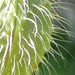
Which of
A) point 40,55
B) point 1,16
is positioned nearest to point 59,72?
point 40,55

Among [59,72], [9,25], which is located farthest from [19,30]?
[59,72]

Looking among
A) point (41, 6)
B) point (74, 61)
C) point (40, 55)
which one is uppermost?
point (41, 6)

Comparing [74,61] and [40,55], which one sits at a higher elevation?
[40,55]

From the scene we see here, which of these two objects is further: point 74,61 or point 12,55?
point 74,61

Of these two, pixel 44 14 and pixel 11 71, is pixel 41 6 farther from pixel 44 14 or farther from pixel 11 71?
pixel 11 71

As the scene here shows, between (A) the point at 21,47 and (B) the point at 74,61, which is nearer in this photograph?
(A) the point at 21,47

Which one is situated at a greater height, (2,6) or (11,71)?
(2,6)

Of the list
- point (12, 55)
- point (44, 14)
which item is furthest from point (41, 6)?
point (12, 55)

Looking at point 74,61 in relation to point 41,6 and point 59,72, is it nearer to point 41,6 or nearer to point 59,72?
point 59,72
